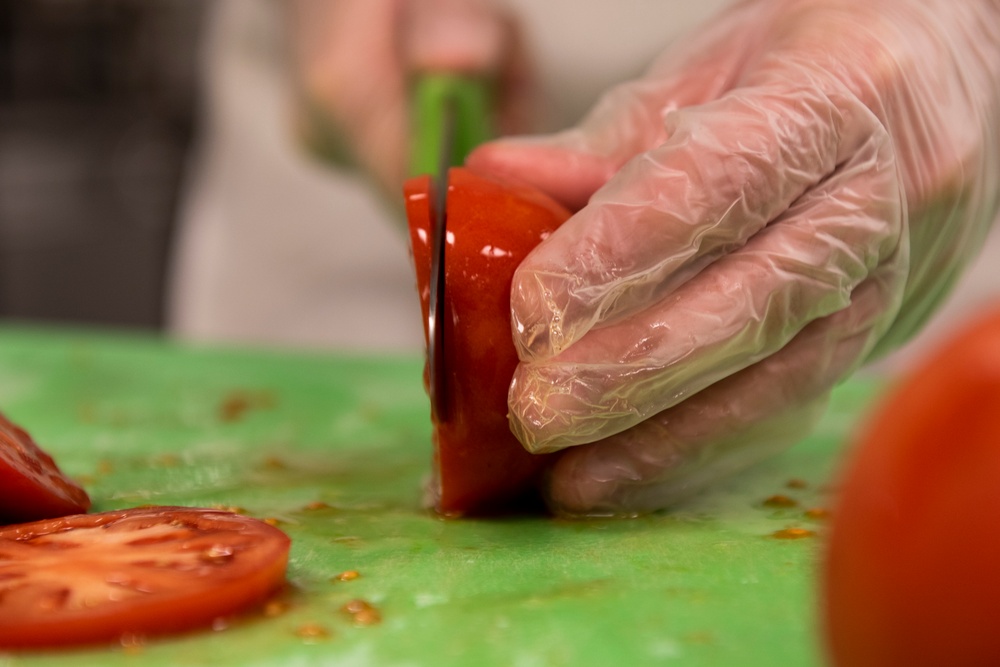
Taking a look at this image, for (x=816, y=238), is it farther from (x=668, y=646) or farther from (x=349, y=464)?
(x=349, y=464)

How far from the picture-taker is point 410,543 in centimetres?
114

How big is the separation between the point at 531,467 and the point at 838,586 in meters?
0.60

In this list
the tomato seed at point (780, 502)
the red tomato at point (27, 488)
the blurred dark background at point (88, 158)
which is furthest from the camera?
the blurred dark background at point (88, 158)

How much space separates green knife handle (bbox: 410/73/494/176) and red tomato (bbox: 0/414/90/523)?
0.71 m

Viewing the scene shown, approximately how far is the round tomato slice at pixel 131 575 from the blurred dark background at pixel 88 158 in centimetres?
396

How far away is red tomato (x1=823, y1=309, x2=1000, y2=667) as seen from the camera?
23.2 inches

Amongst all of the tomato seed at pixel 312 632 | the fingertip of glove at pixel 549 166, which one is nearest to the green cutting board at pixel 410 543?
the tomato seed at pixel 312 632

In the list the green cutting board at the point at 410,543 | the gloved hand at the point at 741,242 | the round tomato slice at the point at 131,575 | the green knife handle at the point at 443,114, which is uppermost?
the green knife handle at the point at 443,114

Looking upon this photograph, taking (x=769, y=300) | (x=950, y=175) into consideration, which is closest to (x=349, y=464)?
(x=769, y=300)

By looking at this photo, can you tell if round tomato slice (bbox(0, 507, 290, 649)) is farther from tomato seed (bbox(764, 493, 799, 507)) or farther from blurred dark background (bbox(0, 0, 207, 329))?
blurred dark background (bbox(0, 0, 207, 329))

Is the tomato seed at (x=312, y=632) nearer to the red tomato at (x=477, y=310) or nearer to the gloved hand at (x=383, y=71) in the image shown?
the red tomato at (x=477, y=310)

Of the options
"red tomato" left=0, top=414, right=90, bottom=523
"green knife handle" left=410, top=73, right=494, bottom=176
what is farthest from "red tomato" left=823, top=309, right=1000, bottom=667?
"green knife handle" left=410, top=73, right=494, bottom=176

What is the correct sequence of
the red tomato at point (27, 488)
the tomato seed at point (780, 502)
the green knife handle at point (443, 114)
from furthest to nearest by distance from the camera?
the green knife handle at point (443, 114)
the tomato seed at point (780, 502)
the red tomato at point (27, 488)

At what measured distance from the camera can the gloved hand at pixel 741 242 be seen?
43.4 inches
